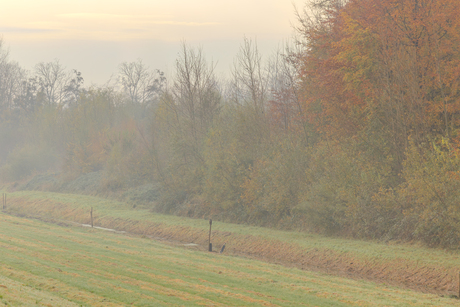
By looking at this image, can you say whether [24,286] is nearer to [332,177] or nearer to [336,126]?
[332,177]

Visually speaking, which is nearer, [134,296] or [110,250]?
[134,296]

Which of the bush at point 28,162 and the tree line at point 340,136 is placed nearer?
the tree line at point 340,136

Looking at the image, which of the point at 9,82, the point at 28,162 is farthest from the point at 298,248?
the point at 9,82

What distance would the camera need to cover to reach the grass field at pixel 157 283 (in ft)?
41.0

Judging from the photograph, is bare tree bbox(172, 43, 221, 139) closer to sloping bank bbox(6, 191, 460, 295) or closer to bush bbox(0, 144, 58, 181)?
sloping bank bbox(6, 191, 460, 295)

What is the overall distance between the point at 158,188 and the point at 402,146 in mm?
24140

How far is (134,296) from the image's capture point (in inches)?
507

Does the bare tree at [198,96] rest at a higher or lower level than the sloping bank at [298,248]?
higher

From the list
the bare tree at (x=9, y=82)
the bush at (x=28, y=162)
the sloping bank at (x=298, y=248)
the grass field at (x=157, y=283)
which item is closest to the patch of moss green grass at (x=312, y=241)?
the sloping bank at (x=298, y=248)

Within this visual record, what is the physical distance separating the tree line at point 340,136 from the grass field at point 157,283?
6160 mm

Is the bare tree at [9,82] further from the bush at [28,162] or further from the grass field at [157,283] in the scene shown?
the grass field at [157,283]

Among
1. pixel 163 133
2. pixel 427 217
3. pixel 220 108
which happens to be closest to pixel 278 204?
pixel 427 217

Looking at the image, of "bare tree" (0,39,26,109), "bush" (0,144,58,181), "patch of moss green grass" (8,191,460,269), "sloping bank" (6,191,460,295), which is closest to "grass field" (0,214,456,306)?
"sloping bank" (6,191,460,295)

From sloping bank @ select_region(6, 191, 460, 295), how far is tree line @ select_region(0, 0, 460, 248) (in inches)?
63.8
